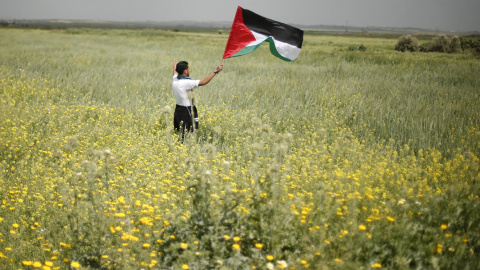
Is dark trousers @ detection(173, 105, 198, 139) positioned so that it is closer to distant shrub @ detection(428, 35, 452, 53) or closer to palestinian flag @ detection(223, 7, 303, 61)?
palestinian flag @ detection(223, 7, 303, 61)

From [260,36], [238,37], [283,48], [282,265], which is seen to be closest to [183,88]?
[238,37]

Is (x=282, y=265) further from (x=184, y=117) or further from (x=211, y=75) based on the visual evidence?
(x=184, y=117)

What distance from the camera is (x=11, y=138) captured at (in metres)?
5.84

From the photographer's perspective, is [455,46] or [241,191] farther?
[455,46]

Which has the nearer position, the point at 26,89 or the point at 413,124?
the point at 413,124

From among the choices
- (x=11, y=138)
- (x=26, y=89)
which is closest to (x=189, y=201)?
(x=11, y=138)

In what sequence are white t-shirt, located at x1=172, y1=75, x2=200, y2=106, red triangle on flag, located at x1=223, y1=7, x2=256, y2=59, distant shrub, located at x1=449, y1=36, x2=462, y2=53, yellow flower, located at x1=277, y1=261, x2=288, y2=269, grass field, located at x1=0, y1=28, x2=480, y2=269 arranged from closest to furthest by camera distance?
yellow flower, located at x1=277, y1=261, x2=288, y2=269 → grass field, located at x1=0, y1=28, x2=480, y2=269 → red triangle on flag, located at x1=223, y1=7, x2=256, y2=59 → white t-shirt, located at x1=172, y1=75, x2=200, y2=106 → distant shrub, located at x1=449, y1=36, x2=462, y2=53

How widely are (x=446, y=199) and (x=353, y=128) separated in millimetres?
3471

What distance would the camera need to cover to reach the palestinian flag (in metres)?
5.51

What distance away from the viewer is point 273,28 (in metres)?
5.65

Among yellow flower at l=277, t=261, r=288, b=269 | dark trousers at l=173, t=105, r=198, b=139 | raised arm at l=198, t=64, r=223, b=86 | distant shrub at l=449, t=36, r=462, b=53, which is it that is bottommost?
yellow flower at l=277, t=261, r=288, b=269

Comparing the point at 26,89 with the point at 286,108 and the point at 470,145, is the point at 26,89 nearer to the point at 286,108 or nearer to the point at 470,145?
the point at 286,108

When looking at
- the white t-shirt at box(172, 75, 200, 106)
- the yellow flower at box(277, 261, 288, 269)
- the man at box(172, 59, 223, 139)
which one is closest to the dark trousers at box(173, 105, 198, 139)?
the man at box(172, 59, 223, 139)

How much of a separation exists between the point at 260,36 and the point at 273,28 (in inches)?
10.1
